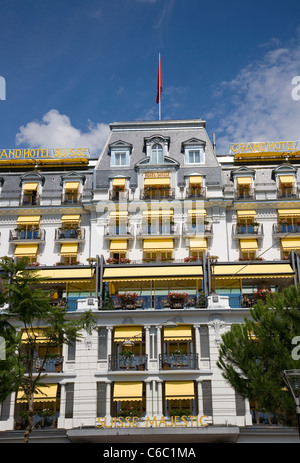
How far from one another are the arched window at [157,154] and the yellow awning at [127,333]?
1361 cm

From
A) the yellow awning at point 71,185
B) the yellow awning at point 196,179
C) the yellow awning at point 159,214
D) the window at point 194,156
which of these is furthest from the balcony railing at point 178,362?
the window at point 194,156

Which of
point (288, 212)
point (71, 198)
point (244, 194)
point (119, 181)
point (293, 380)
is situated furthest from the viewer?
point (71, 198)

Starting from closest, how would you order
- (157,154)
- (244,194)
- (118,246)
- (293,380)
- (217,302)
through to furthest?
(293,380) < (217,302) < (118,246) < (244,194) < (157,154)

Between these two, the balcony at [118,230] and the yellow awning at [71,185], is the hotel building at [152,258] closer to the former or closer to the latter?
the balcony at [118,230]

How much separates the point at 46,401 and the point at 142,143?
20.4 metres

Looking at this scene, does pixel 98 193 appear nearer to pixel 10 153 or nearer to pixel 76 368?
pixel 10 153

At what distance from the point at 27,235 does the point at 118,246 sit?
21.5 ft

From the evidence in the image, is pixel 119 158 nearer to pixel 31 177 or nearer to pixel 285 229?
pixel 31 177

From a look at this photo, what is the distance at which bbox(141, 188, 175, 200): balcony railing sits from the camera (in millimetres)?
39150

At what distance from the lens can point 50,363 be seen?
30781 millimetres

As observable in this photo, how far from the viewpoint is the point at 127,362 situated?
30.7 m

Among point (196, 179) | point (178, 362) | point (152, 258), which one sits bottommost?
point (178, 362)

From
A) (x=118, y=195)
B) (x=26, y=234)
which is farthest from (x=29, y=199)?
(x=118, y=195)

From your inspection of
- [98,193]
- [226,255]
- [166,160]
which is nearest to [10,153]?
[98,193]
